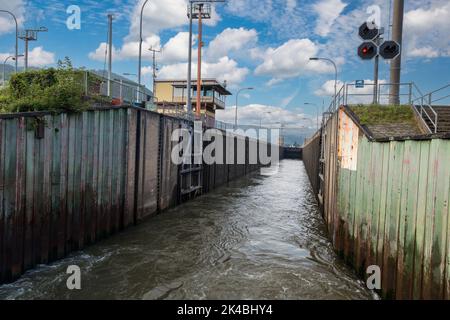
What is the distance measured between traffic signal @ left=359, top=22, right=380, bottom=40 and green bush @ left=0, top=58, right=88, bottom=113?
14674 mm

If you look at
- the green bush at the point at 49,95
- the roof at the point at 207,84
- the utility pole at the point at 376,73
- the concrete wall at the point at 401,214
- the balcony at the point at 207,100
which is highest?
the roof at the point at 207,84

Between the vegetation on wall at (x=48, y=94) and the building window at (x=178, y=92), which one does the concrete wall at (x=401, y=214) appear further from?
the building window at (x=178, y=92)

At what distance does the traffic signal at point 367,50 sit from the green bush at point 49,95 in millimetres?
13553

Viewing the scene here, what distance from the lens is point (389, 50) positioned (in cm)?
1752

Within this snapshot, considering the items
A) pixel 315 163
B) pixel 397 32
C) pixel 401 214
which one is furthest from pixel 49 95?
pixel 397 32

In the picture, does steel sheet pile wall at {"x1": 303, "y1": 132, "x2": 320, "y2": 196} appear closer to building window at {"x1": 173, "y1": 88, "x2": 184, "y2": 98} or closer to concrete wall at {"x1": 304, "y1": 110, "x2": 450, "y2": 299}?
concrete wall at {"x1": 304, "y1": 110, "x2": 450, "y2": 299}

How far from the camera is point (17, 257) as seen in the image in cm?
726

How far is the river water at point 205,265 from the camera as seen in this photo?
7.32m

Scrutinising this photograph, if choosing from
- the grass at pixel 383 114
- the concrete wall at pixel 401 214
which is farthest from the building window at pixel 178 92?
the concrete wall at pixel 401 214

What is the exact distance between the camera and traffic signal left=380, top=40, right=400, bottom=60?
1738 cm

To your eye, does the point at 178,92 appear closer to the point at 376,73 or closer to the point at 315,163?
the point at 315,163

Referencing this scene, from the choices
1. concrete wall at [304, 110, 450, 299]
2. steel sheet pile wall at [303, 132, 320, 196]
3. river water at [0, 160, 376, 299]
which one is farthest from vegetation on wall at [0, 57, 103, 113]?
steel sheet pile wall at [303, 132, 320, 196]
